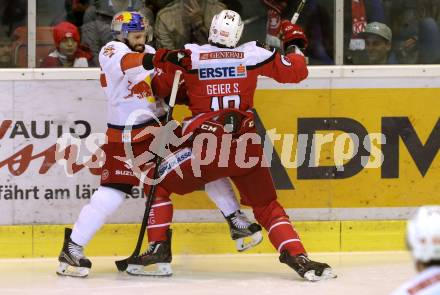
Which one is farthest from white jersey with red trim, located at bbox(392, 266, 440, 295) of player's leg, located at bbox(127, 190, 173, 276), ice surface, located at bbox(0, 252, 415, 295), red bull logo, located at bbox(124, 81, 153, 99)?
red bull logo, located at bbox(124, 81, 153, 99)

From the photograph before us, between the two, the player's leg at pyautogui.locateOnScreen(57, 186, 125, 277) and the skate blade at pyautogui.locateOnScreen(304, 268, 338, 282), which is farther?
the player's leg at pyautogui.locateOnScreen(57, 186, 125, 277)

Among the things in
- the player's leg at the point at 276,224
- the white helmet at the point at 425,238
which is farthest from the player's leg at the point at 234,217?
the white helmet at the point at 425,238

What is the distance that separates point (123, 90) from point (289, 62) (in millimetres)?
802

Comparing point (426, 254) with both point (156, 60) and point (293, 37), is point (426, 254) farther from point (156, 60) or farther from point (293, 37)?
point (293, 37)

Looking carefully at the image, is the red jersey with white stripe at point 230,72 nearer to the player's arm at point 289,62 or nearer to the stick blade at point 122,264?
the player's arm at point 289,62

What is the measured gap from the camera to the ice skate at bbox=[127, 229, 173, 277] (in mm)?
5027

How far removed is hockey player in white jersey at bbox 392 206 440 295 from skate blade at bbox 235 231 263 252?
9.91 feet

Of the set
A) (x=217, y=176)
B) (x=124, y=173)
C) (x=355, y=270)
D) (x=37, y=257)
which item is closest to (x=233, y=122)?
(x=217, y=176)

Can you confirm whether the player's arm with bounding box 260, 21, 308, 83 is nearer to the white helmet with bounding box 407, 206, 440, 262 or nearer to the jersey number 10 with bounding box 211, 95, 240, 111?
the jersey number 10 with bounding box 211, 95, 240, 111

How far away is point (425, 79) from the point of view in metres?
5.63

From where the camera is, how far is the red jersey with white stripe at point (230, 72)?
4848 millimetres

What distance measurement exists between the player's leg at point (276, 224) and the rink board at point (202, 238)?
2.03ft

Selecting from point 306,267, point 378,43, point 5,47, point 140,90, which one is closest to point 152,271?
point 306,267

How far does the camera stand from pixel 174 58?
15.7 feet
